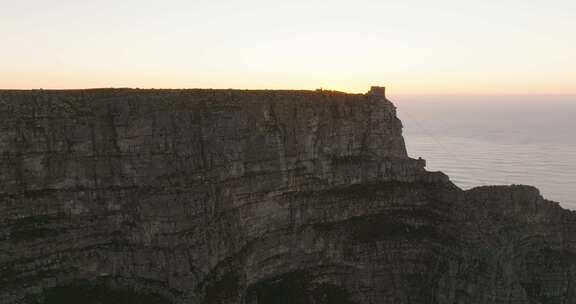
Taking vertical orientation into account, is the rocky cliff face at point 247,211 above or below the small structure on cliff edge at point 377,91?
below

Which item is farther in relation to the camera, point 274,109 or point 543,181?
point 543,181

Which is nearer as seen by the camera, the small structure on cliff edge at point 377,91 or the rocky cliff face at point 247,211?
the rocky cliff face at point 247,211

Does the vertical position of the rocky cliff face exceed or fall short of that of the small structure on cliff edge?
it falls short

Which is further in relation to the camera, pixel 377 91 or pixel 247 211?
pixel 377 91

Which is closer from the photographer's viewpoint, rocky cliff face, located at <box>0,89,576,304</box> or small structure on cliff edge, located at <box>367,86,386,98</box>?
rocky cliff face, located at <box>0,89,576,304</box>

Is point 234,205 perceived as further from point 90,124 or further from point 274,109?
point 90,124

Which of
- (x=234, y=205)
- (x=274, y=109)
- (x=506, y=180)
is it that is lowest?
(x=506, y=180)

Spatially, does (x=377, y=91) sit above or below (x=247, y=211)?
above

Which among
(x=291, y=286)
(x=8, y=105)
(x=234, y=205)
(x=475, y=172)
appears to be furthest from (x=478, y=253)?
Answer: (x=475, y=172)
